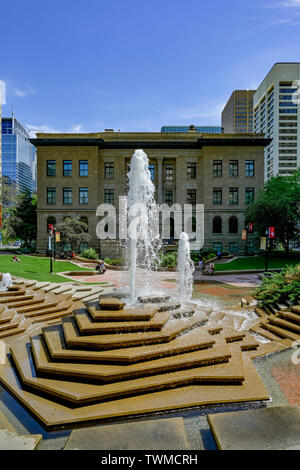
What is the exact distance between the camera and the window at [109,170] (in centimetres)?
3897

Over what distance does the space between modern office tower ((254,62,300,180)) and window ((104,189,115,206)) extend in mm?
74609

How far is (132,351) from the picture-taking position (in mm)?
5840

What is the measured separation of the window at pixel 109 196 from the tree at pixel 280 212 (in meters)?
18.6

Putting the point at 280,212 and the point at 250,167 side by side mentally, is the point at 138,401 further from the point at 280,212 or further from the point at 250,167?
the point at 250,167

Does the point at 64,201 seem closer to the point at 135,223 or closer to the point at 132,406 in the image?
the point at 135,223

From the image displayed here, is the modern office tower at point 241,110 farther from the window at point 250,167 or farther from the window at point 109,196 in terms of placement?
the window at point 109,196

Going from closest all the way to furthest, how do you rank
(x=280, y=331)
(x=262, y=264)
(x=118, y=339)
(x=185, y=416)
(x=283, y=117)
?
1. (x=185, y=416)
2. (x=118, y=339)
3. (x=280, y=331)
4. (x=262, y=264)
5. (x=283, y=117)

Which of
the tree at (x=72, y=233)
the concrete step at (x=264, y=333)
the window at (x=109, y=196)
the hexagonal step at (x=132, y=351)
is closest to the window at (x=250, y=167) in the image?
the window at (x=109, y=196)

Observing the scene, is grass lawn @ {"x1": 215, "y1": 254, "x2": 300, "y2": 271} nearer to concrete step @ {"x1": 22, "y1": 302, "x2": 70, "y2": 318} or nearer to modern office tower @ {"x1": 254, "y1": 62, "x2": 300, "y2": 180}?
concrete step @ {"x1": 22, "y1": 302, "x2": 70, "y2": 318}

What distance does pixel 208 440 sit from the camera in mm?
3896

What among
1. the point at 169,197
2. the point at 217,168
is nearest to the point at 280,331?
the point at 169,197

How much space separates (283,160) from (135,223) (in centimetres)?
10198

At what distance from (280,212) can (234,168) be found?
1205 cm
